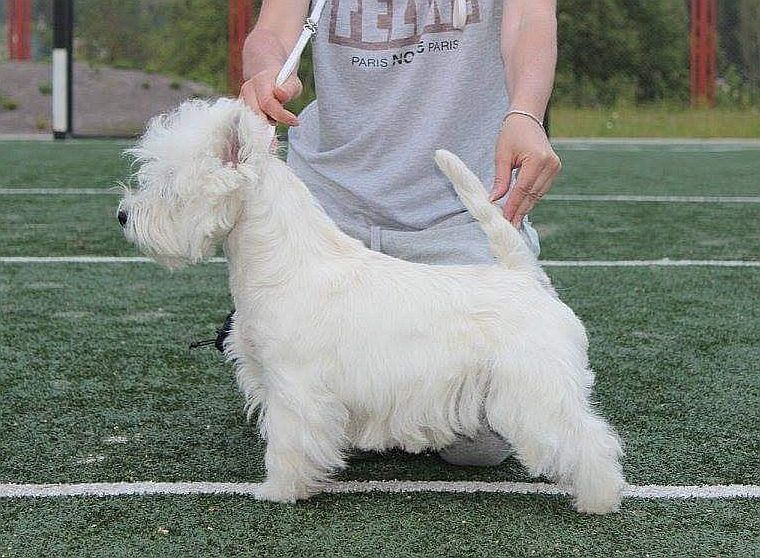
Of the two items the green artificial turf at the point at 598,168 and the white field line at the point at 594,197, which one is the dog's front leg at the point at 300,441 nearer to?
the green artificial turf at the point at 598,168

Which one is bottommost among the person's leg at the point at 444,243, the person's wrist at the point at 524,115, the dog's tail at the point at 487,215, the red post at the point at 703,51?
the person's leg at the point at 444,243

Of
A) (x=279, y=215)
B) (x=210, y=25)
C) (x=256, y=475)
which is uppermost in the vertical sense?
(x=210, y=25)

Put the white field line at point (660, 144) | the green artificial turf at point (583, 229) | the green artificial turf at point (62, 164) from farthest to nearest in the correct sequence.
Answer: the white field line at point (660, 144) → the green artificial turf at point (62, 164) → the green artificial turf at point (583, 229)

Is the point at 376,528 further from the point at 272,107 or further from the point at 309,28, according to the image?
the point at 309,28

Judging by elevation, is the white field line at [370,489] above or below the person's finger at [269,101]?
below

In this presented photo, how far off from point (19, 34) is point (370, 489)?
44.6ft

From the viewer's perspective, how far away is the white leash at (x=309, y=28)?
226 cm

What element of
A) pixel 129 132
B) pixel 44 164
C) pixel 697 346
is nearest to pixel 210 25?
pixel 129 132

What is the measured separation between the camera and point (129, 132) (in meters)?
11.8

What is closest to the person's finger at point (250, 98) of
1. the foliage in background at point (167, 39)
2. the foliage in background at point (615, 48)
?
the foliage in background at point (167, 39)

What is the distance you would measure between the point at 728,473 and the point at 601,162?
702 centimetres

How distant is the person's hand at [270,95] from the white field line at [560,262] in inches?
95.2

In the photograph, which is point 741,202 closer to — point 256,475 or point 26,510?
point 256,475

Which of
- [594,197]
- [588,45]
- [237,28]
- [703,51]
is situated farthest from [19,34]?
[594,197]
